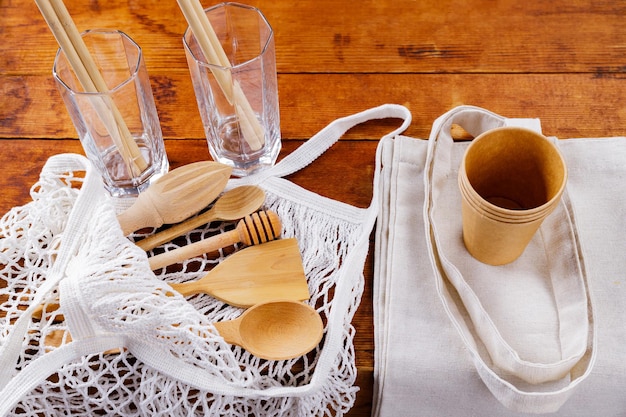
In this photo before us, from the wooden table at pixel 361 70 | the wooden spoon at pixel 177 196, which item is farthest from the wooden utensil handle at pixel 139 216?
the wooden table at pixel 361 70

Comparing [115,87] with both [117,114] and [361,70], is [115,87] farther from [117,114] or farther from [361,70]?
[361,70]

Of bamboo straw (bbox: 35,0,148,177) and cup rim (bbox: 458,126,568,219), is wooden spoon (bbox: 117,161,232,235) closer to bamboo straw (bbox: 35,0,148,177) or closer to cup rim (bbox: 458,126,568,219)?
bamboo straw (bbox: 35,0,148,177)

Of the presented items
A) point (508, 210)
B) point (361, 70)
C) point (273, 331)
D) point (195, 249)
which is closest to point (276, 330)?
point (273, 331)

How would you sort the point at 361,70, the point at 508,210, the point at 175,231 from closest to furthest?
the point at 508,210 → the point at 175,231 → the point at 361,70

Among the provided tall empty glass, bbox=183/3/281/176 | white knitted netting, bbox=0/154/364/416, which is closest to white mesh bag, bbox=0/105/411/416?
white knitted netting, bbox=0/154/364/416

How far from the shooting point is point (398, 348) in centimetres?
61

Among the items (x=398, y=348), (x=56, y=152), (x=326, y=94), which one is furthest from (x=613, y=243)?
(x=56, y=152)

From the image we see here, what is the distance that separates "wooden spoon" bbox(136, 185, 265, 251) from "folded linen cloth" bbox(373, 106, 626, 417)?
133mm

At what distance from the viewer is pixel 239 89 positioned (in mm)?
641

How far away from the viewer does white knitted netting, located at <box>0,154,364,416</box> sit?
57cm

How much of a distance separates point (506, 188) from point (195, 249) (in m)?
0.31

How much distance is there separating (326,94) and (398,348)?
0.32 metres

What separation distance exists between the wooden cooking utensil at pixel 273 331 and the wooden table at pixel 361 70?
153 millimetres

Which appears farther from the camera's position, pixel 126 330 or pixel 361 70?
pixel 361 70
